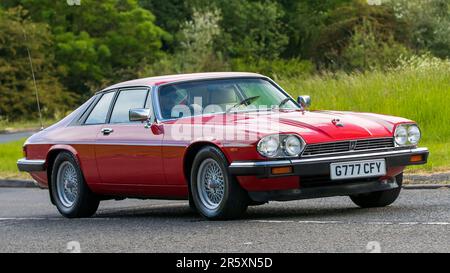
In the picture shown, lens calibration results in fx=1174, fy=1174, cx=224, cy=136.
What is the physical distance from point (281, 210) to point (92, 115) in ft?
7.94

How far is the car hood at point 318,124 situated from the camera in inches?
410

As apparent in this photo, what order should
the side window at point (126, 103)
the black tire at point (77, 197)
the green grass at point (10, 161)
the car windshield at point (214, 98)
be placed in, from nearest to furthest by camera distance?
the car windshield at point (214, 98), the side window at point (126, 103), the black tire at point (77, 197), the green grass at point (10, 161)

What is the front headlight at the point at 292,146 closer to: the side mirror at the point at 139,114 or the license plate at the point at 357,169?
the license plate at the point at 357,169

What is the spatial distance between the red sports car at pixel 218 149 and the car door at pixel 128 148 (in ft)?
0.04

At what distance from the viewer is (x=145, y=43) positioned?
2628 inches

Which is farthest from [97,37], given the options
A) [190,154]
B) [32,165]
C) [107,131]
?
[190,154]

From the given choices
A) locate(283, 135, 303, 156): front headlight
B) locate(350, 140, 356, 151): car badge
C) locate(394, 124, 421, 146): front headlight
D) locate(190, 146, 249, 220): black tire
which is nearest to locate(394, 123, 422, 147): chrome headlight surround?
locate(394, 124, 421, 146): front headlight

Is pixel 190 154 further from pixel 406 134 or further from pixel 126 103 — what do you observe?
pixel 406 134

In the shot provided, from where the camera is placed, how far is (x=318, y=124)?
1060 centimetres

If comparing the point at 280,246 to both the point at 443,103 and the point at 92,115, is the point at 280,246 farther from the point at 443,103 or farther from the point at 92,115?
the point at 443,103

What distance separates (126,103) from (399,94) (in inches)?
445

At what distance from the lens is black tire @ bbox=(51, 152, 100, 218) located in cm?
1256

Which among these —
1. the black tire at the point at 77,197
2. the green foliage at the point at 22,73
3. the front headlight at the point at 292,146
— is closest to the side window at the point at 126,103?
the black tire at the point at 77,197

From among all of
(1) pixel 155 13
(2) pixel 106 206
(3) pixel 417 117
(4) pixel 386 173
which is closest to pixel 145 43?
(1) pixel 155 13
